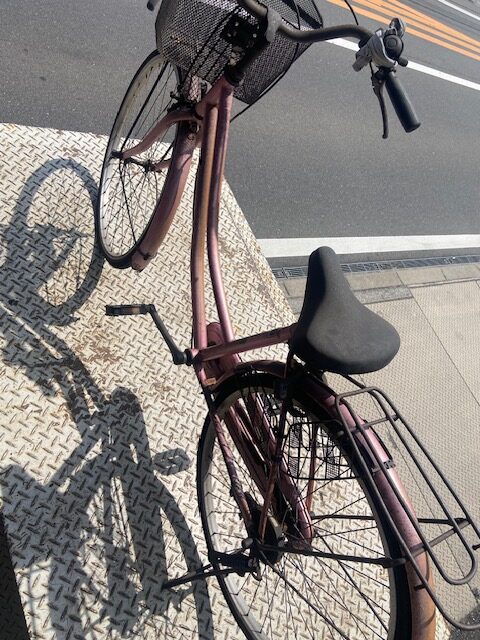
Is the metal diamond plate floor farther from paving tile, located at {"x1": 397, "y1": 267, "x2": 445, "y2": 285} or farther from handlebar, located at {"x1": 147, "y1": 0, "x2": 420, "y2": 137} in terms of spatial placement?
paving tile, located at {"x1": 397, "y1": 267, "x2": 445, "y2": 285}

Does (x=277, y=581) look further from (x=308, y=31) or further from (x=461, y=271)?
(x=461, y=271)

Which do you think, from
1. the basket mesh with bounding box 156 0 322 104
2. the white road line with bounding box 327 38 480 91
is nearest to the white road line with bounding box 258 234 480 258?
the basket mesh with bounding box 156 0 322 104

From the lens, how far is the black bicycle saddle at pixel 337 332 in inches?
63.7

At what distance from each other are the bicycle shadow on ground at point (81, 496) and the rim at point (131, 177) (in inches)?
12.8

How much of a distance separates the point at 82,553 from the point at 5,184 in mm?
1957

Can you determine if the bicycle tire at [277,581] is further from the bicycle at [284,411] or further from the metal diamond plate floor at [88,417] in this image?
the metal diamond plate floor at [88,417]

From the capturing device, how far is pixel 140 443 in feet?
8.45

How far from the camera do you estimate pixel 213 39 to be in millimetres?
2125

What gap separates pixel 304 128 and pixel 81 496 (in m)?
4.50

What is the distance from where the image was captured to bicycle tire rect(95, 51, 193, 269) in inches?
118

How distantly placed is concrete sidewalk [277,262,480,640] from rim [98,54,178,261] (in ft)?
4.42

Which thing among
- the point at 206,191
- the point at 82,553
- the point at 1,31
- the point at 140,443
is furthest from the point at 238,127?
the point at 82,553

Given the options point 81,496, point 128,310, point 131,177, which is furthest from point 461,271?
point 81,496

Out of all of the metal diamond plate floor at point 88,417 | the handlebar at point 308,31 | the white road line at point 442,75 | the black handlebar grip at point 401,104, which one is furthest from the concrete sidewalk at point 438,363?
the white road line at point 442,75
